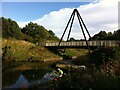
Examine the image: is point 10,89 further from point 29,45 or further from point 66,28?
point 29,45

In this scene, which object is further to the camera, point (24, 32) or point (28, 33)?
point (24, 32)

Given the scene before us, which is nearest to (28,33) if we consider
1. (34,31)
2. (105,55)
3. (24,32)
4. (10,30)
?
(34,31)

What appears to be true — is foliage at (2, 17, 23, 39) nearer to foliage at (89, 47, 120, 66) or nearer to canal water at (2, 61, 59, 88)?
canal water at (2, 61, 59, 88)

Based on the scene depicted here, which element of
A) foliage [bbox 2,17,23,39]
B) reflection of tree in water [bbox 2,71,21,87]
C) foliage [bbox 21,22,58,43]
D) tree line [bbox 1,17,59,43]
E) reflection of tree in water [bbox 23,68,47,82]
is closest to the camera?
reflection of tree in water [bbox 2,71,21,87]

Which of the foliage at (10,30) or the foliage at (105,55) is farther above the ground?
the foliage at (10,30)

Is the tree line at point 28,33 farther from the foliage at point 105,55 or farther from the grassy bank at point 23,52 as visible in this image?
the foliage at point 105,55

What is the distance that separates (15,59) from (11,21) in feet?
143

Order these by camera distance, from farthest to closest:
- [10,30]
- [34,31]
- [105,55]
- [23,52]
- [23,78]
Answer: [34,31], [10,30], [23,52], [23,78], [105,55]

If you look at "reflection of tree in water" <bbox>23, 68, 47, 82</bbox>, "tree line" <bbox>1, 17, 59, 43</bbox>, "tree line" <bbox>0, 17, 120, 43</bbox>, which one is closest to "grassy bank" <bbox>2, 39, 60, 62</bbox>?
"tree line" <bbox>1, 17, 59, 43</bbox>

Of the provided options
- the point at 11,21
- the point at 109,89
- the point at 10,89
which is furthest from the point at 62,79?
the point at 11,21

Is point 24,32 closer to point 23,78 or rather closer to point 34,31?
point 34,31

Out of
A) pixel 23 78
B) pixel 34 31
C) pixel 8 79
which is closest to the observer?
pixel 8 79

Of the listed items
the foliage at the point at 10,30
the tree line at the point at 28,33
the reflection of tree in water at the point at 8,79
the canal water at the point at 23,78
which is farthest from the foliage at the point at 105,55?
the foliage at the point at 10,30

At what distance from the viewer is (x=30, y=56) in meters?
79.9
